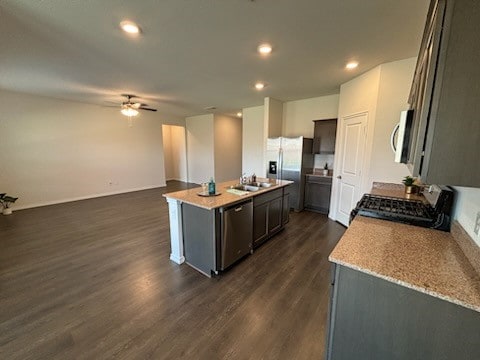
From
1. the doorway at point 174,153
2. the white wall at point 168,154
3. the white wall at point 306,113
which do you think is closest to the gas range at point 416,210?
the white wall at point 306,113

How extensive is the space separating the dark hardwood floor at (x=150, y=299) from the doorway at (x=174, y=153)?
5381 millimetres

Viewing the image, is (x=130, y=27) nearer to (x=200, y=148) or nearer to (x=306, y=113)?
(x=306, y=113)

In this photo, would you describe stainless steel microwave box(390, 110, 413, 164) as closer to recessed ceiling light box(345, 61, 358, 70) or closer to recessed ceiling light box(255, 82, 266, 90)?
recessed ceiling light box(345, 61, 358, 70)

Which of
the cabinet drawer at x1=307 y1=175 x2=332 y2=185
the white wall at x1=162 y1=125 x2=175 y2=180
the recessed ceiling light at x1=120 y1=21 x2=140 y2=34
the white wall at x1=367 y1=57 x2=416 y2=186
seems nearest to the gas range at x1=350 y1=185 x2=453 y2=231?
the white wall at x1=367 y1=57 x2=416 y2=186

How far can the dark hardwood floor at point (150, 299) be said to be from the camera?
1577 mm

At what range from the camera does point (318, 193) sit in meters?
4.72

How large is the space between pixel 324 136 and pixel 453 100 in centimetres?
404

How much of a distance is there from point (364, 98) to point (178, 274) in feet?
12.8

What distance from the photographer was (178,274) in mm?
2471

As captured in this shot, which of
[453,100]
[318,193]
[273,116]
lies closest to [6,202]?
[273,116]

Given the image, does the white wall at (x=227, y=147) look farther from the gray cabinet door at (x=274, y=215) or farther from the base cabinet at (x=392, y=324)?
the base cabinet at (x=392, y=324)

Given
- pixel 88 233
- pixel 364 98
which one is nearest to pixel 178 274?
pixel 88 233

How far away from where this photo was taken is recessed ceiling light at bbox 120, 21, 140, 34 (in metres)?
1.99

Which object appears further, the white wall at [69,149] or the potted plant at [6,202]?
the white wall at [69,149]
